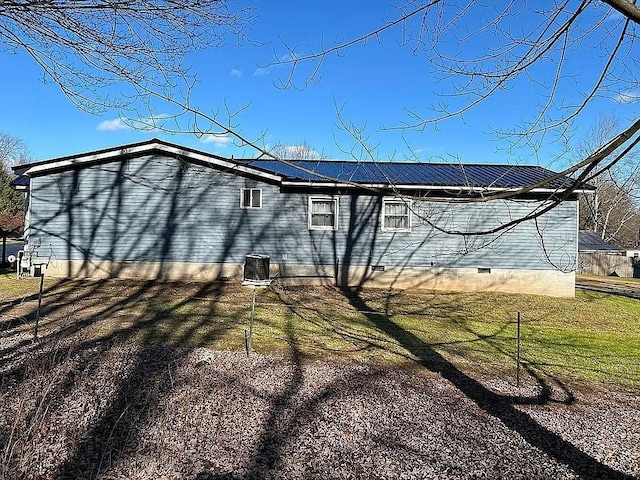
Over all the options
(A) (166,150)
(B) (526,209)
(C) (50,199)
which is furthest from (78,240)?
(B) (526,209)

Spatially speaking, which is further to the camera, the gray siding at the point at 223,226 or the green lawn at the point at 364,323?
the gray siding at the point at 223,226

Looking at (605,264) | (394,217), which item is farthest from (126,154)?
(605,264)

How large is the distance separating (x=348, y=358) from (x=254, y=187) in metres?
8.16

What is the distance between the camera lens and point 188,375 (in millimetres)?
5301

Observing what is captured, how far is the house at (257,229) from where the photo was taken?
520 inches

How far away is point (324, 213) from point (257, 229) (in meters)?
2.12

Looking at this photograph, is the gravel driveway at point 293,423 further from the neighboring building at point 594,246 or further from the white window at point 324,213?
the neighboring building at point 594,246

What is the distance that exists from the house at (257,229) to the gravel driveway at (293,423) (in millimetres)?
7642

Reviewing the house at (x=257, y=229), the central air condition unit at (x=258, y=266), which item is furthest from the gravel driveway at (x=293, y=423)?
the house at (x=257, y=229)

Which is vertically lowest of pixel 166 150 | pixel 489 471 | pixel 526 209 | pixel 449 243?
pixel 489 471

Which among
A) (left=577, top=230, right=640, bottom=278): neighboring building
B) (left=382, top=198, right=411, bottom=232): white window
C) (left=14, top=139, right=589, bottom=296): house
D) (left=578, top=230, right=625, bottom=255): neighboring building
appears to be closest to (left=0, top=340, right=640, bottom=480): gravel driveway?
(left=14, top=139, right=589, bottom=296): house

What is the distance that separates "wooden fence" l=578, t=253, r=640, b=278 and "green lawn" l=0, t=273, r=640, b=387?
18471 mm

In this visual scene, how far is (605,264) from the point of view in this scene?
29.7 m

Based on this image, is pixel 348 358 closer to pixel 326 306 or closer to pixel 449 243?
pixel 326 306
